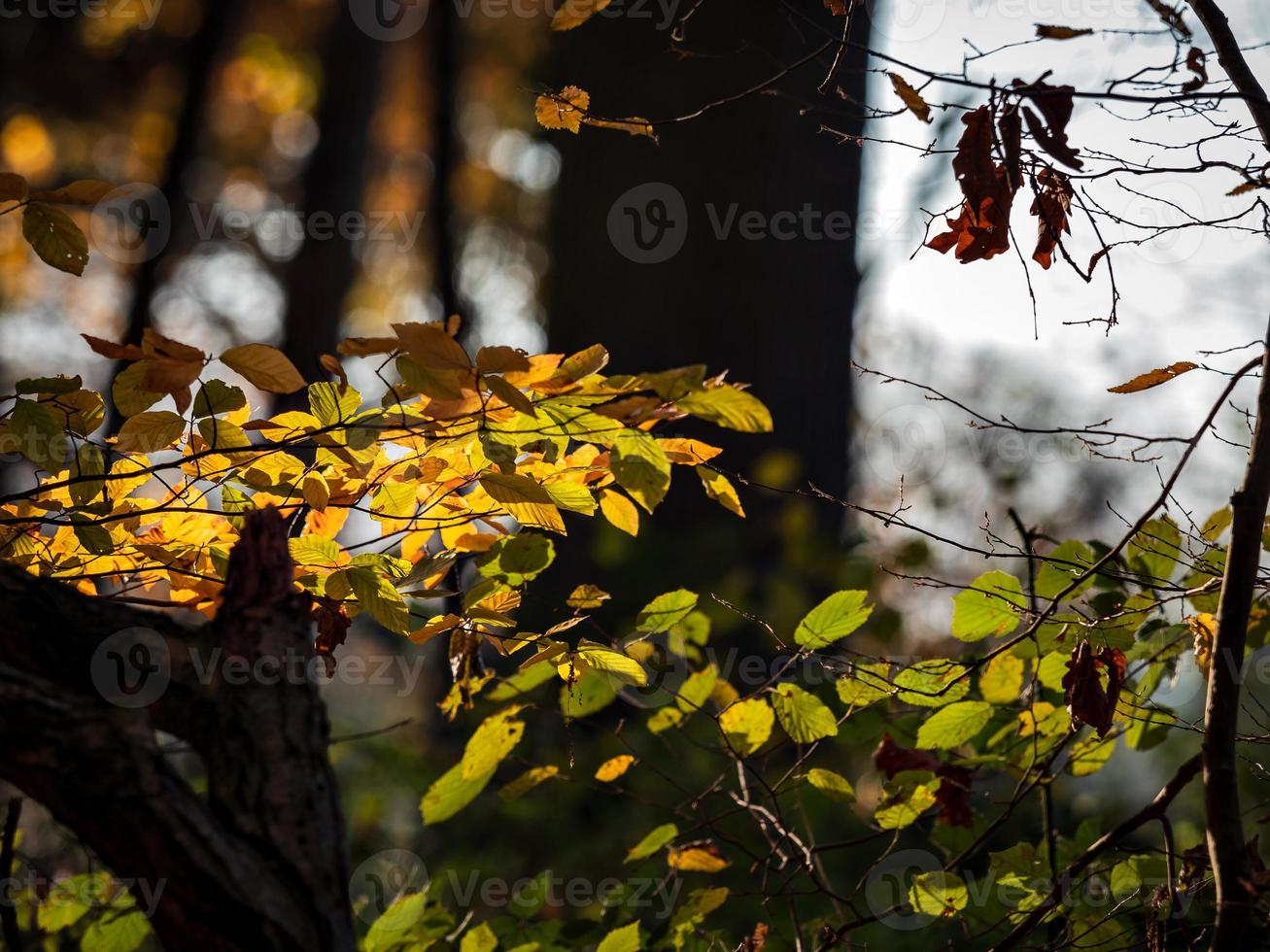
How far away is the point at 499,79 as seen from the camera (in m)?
11.9

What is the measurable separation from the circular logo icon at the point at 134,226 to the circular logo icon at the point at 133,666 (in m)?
2.98

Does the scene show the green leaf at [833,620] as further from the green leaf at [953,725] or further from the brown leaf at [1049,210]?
the brown leaf at [1049,210]

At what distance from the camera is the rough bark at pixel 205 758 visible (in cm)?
93

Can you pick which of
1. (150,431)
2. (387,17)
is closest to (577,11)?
(150,431)

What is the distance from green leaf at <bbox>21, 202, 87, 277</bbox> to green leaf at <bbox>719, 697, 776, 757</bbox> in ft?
3.79

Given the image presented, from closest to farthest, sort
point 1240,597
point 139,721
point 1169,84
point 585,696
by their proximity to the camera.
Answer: point 139,721 → point 1240,597 → point 1169,84 → point 585,696

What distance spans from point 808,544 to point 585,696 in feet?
7.51

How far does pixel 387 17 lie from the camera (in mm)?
8023

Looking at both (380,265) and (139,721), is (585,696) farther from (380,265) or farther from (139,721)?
(380,265)

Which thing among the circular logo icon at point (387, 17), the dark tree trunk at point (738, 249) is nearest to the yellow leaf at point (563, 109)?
Result: the dark tree trunk at point (738, 249)

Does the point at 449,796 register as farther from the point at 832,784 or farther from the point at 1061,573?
the point at 1061,573

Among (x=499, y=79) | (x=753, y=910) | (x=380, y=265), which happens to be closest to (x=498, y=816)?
(x=753, y=910)

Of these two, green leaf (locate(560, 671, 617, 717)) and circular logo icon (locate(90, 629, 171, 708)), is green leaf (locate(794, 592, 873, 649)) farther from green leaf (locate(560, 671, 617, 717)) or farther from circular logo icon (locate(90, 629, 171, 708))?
circular logo icon (locate(90, 629, 171, 708))

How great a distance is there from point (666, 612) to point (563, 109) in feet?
2.55
